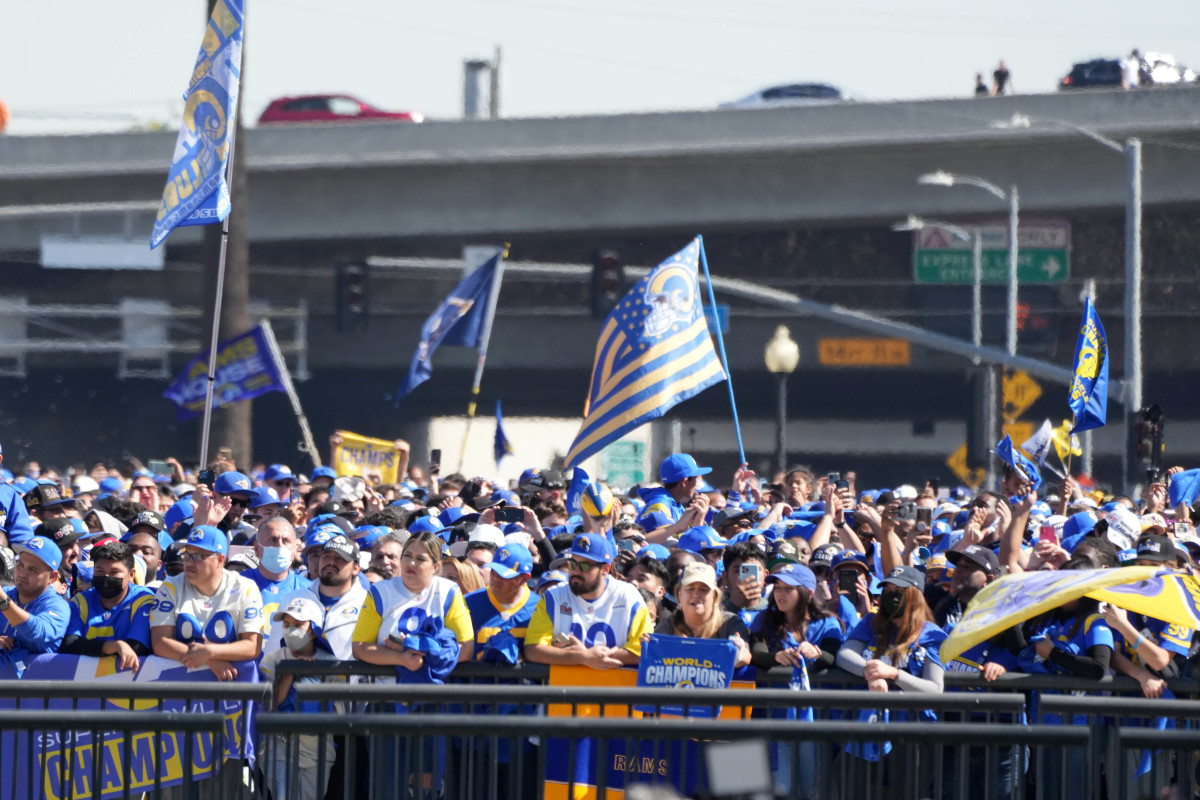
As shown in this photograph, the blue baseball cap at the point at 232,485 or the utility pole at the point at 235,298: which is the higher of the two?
the utility pole at the point at 235,298

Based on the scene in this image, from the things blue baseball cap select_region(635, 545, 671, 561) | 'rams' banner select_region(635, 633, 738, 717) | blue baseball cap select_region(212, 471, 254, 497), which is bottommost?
'rams' banner select_region(635, 633, 738, 717)

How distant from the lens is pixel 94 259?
117ft

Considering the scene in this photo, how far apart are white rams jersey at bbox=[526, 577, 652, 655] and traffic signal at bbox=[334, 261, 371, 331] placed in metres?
19.6

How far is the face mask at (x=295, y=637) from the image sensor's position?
7691mm

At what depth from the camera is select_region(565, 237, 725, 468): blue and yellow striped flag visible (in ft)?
44.3

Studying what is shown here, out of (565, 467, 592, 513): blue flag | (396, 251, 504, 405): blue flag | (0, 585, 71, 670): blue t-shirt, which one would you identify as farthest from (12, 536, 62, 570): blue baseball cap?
(396, 251, 504, 405): blue flag

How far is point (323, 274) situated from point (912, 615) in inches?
1434

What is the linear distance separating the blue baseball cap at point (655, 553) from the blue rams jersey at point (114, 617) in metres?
2.42

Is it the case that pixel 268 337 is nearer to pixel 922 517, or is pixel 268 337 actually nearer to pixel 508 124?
pixel 922 517

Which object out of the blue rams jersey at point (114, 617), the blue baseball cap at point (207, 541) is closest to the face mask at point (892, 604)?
the blue baseball cap at point (207, 541)

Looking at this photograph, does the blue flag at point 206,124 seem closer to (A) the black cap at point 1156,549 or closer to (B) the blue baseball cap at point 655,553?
(B) the blue baseball cap at point 655,553

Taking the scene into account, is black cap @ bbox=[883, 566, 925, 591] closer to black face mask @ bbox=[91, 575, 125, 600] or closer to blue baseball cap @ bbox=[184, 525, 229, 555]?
blue baseball cap @ bbox=[184, 525, 229, 555]

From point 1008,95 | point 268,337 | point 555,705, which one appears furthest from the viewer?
point 1008,95

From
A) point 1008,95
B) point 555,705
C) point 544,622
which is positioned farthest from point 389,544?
→ point 1008,95
